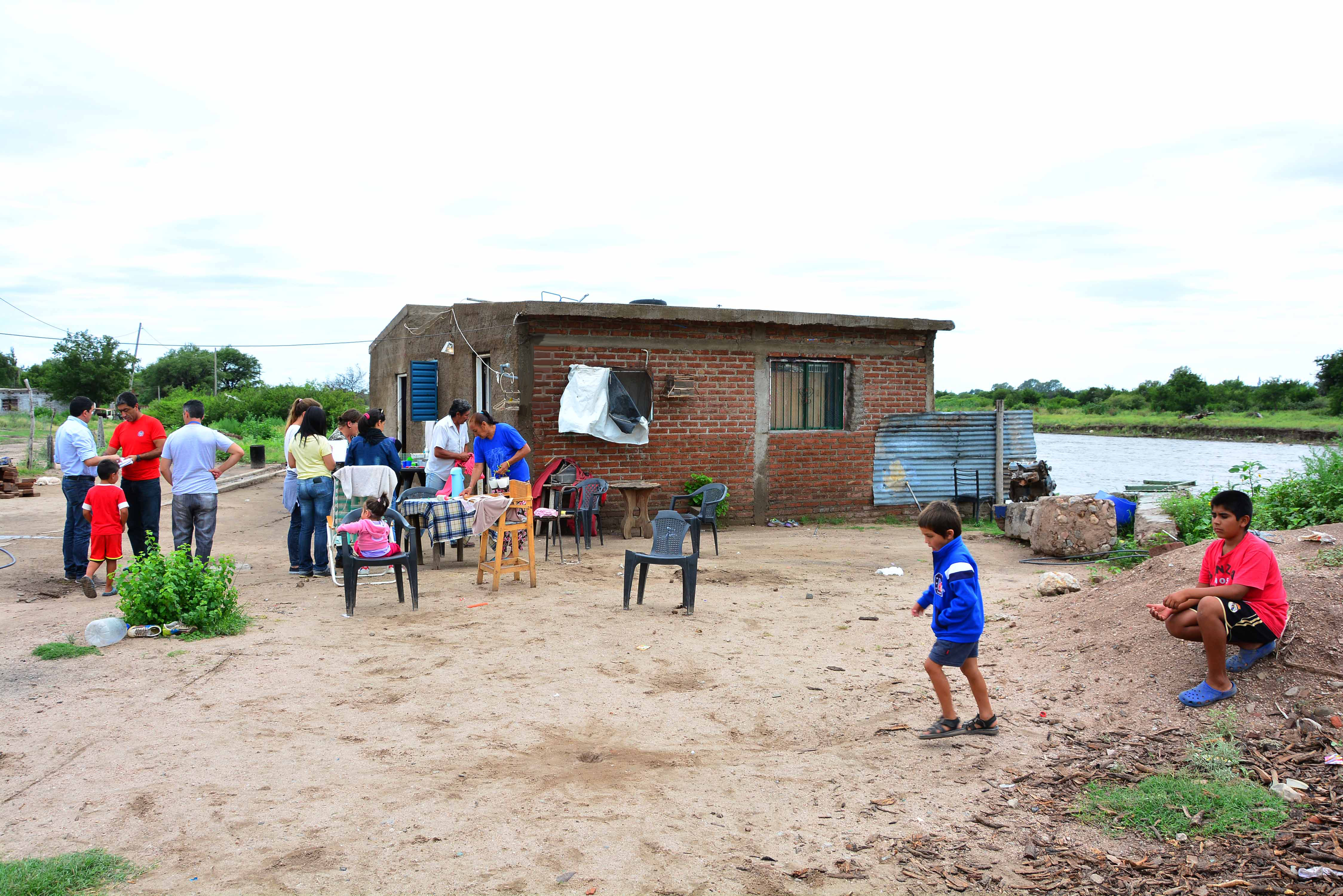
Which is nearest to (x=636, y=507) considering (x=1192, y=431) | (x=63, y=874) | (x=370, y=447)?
(x=370, y=447)

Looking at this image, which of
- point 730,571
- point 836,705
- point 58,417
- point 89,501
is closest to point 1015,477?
point 730,571

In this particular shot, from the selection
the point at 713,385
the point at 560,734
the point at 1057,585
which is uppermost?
the point at 713,385

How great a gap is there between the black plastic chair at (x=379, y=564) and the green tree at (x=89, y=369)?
37859 mm

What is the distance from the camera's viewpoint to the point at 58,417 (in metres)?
35.3

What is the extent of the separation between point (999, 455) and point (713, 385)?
15.8ft

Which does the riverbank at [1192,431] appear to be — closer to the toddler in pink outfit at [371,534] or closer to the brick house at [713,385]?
the brick house at [713,385]

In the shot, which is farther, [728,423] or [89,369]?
[89,369]

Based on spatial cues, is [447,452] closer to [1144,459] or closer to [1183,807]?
[1183,807]

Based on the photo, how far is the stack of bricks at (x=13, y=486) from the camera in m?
15.0

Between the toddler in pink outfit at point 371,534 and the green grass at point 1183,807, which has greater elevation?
the toddler in pink outfit at point 371,534

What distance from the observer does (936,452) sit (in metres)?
14.0

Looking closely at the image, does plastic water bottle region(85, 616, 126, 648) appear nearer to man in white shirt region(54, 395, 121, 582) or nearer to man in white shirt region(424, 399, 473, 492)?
man in white shirt region(54, 395, 121, 582)

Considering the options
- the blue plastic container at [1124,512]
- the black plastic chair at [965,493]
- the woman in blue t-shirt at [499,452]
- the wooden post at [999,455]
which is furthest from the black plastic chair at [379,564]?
the wooden post at [999,455]

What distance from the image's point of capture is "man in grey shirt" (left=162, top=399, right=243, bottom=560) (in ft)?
25.1
